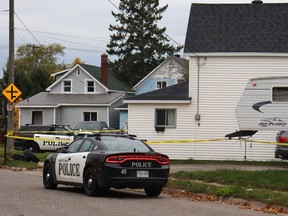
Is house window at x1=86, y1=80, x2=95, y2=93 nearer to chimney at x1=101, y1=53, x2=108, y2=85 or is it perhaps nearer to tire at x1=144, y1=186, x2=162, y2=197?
chimney at x1=101, y1=53, x2=108, y2=85

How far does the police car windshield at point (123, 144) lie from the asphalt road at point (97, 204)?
1.16 m

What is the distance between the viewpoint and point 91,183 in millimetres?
15039

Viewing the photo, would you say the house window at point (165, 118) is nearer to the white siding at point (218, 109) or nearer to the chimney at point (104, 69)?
the white siding at point (218, 109)

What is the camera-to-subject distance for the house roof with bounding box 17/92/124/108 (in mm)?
51750

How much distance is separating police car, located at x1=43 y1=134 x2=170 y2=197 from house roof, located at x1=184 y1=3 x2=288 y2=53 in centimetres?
1384

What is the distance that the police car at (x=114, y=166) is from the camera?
1456 centimetres

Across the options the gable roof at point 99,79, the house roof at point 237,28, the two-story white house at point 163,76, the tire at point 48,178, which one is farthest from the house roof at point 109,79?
the tire at point 48,178

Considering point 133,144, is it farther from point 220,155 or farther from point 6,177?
point 220,155

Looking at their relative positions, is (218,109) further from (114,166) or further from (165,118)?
(114,166)

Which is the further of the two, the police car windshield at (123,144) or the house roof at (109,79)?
the house roof at (109,79)

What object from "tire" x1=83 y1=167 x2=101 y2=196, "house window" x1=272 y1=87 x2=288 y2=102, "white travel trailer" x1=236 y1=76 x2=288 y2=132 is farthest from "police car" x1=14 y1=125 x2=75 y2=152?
"tire" x1=83 y1=167 x2=101 y2=196

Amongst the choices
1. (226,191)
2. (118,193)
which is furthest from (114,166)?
(226,191)

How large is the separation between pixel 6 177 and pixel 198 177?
654cm

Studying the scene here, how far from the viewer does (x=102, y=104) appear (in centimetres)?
5138
